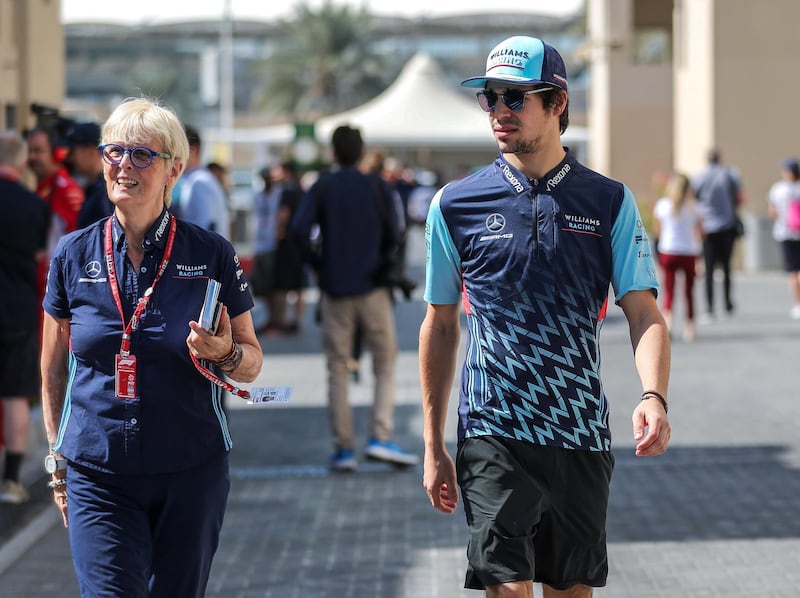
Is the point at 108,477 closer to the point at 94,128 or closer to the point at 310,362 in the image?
the point at 94,128

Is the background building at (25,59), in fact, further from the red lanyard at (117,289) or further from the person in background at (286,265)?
the red lanyard at (117,289)

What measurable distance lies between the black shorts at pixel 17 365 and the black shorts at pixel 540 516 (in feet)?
15.4

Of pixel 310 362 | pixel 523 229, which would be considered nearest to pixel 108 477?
pixel 523 229

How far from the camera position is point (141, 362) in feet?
13.2

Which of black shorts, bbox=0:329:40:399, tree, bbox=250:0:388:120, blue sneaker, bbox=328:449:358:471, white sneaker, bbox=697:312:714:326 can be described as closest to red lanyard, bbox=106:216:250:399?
black shorts, bbox=0:329:40:399

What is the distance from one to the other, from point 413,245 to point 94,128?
1223 inches

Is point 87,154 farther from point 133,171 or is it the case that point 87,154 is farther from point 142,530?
point 142,530

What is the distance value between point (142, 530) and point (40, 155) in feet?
18.7

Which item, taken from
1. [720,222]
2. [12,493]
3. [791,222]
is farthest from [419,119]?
[12,493]

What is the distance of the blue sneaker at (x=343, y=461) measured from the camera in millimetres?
9297

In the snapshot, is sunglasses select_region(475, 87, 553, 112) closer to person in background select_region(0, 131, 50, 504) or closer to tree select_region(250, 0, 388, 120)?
person in background select_region(0, 131, 50, 504)

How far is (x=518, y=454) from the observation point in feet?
13.6

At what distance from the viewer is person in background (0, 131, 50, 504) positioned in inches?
320

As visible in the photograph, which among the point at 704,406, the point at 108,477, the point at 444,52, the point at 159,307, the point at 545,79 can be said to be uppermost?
the point at 444,52
